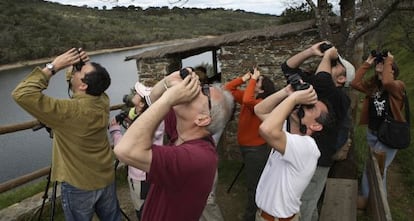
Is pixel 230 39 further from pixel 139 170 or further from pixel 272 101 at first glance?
pixel 139 170

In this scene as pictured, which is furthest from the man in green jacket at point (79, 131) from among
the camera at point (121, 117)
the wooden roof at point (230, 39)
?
the wooden roof at point (230, 39)

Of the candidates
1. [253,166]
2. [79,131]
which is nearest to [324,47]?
[253,166]

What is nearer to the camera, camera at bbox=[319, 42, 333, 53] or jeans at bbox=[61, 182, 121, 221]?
jeans at bbox=[61, 182, 121, 221]

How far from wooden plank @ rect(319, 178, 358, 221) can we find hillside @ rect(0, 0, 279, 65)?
17604 millimetres

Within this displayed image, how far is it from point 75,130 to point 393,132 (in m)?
3.11

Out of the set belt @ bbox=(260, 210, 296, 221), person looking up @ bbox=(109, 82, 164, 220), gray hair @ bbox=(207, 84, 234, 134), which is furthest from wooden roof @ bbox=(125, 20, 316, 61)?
gray hair @ bbox=(207, 84, 234, 134)

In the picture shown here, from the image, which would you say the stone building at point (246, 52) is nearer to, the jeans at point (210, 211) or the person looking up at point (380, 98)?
the person looking up at point (380, 98)

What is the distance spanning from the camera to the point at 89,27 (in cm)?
4725

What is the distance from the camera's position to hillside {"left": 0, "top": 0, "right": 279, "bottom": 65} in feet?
106

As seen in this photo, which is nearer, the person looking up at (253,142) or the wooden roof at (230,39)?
the person looking up at (253,142)

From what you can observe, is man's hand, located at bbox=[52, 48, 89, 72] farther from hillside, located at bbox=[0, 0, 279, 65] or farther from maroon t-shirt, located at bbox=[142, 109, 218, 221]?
hillside, located at bbox=[0, 0, 279, 65]

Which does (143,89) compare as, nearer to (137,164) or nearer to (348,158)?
(137,164)

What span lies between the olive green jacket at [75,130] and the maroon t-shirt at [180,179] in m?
0.99

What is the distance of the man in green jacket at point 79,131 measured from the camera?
103 inches
